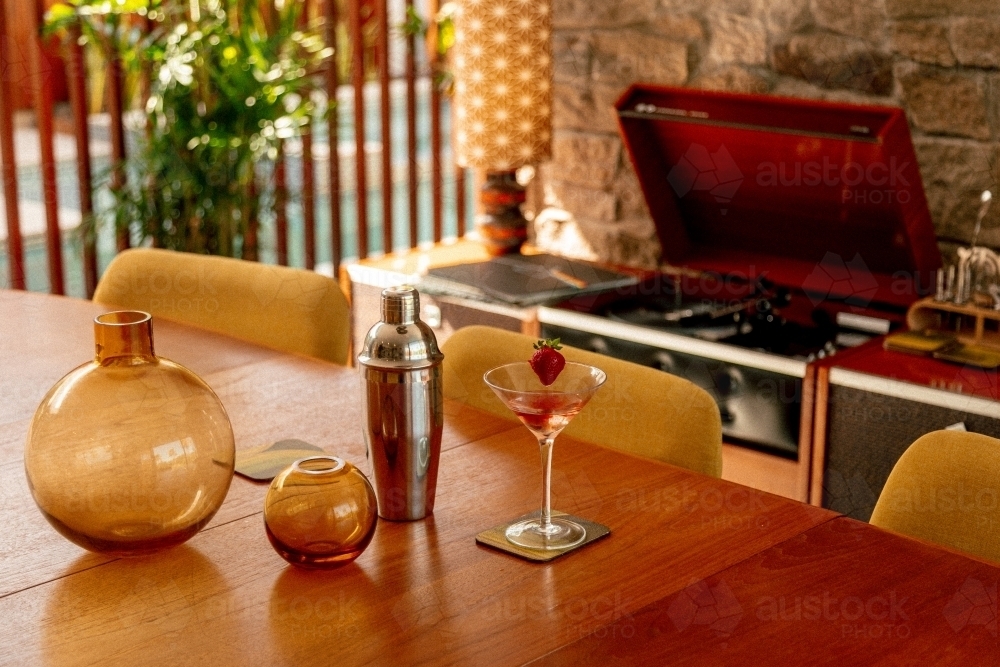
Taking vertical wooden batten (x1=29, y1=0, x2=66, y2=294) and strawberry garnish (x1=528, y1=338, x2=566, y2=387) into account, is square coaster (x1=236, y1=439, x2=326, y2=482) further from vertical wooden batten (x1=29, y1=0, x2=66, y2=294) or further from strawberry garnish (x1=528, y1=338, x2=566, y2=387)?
vertical wooden batten (x1=29, y1=0, x2=66, y2=294)

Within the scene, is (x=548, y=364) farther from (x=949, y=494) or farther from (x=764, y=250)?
(x=764, y=250)

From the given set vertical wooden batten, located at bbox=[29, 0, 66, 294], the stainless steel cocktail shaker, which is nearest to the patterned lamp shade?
vertical wooden batten, located at bbox=[29, 0, 66, 294]

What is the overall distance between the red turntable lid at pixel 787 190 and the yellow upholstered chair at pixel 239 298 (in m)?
0.87

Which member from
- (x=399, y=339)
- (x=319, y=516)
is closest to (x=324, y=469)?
(x=319, y=516)

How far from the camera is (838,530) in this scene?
3.93ft

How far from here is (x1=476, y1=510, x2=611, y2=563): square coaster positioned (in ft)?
3.73

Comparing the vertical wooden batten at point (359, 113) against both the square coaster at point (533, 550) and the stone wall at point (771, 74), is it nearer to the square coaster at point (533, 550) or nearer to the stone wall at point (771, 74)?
the stone wall at point (771, 74)

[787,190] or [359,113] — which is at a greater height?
[359,113]

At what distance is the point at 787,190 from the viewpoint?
98.4 inches

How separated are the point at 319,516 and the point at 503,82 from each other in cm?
184

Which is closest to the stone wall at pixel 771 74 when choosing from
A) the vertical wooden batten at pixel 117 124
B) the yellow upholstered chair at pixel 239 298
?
the vertical wooden batten at pixel 117 124

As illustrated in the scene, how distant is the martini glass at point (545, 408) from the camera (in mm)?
1138

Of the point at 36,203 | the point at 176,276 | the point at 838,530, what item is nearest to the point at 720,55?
the point at 176,276

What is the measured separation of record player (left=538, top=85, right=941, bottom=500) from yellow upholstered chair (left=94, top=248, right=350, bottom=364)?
683 millimetres
